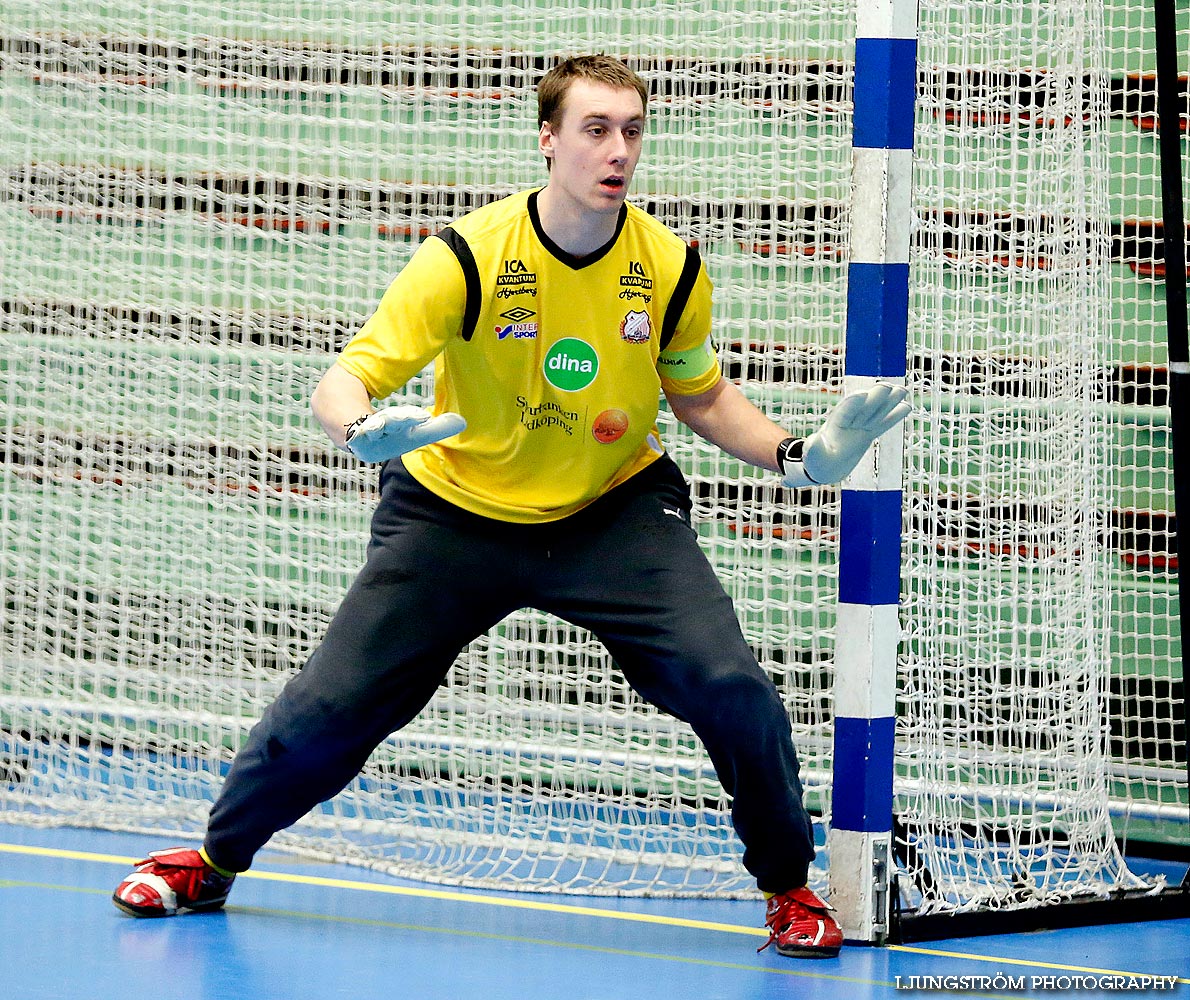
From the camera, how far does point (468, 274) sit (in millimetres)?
3785

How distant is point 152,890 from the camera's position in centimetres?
419

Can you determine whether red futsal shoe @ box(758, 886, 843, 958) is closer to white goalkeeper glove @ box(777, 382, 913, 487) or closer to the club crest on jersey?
white goalkeeper glove @ box(777, 382, 913, 487)

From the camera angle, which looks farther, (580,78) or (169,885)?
(169,885)

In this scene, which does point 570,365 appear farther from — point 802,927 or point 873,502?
point 802,927

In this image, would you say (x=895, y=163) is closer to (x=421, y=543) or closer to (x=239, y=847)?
(x=421, y=543)

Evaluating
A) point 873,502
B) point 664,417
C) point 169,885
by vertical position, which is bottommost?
point 169,885

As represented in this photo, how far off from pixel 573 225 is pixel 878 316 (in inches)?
29.1

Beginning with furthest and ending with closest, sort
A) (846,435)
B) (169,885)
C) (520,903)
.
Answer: (520,903), (169,885), (846,435)

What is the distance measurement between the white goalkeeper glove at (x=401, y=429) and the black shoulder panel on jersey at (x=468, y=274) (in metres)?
0.46

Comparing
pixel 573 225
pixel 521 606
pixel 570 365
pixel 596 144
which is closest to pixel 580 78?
pixel 596 144

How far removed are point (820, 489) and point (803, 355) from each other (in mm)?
377

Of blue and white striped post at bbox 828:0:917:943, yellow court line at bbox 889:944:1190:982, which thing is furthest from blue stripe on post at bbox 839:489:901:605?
yellow court line at bbox 889:944:1190:982

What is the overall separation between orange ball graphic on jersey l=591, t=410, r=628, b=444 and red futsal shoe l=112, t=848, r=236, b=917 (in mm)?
1420

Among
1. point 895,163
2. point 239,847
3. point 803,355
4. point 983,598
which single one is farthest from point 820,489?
point 239,847
